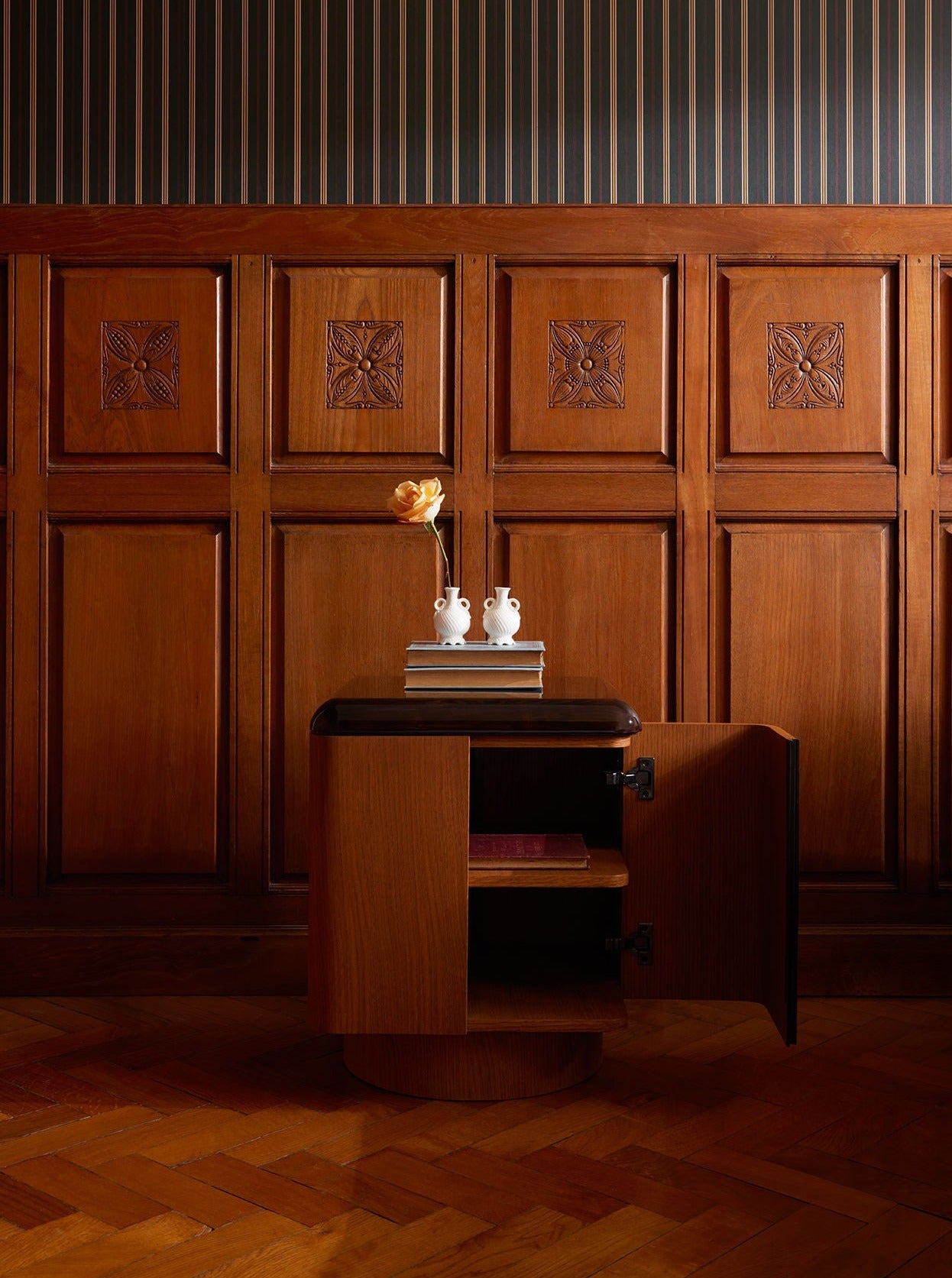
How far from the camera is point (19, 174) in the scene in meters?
2.97

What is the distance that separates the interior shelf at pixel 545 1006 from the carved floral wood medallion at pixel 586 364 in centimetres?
139

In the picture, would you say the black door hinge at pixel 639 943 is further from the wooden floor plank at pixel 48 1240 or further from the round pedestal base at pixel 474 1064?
the wooden floor plank at pixel 48 1240

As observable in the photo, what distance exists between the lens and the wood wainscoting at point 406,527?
9.45 ft

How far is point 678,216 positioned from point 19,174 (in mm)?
1656

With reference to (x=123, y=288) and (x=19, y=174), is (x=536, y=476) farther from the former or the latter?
(x=19, y=174)

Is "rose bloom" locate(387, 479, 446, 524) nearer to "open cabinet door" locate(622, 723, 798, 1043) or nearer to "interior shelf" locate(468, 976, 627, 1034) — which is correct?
"open cabinet door" locate(622, 723, 798, 1043)

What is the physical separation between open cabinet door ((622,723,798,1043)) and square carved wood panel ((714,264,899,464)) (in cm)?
91

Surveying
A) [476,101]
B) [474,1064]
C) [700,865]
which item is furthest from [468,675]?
[476,101]

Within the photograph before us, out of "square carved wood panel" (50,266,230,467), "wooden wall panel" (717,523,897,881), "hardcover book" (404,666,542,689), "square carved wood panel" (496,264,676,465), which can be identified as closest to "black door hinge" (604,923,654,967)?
"hardcover book" (404,666,542,689)

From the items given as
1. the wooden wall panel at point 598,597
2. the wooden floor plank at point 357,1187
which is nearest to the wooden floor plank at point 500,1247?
→ the wooden floor plank at point 357,1187

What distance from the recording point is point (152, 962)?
288 centimetres

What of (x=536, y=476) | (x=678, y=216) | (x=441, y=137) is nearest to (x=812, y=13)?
(x=678, y=216)

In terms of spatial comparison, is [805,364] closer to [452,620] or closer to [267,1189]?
[452,620]

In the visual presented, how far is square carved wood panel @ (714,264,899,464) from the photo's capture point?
288cm
